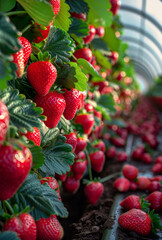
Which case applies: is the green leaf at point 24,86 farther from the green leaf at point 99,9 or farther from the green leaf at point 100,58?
the green leaf at point 100,58

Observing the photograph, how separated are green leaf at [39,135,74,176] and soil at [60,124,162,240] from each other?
0.48 meters

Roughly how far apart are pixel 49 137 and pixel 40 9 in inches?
19.5

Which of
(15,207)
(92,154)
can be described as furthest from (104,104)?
(15,207)

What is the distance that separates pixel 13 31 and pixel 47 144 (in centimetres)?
56

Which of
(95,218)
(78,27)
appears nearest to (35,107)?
(78,27)

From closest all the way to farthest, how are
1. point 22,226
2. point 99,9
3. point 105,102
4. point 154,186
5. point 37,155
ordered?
point 22,226, point 37,155, point 99,9, point 154,186, point 105,102

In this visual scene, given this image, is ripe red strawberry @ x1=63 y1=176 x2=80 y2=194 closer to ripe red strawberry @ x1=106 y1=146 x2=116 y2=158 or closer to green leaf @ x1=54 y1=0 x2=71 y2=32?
green leaf @ x1=54 y1=0 x2=71 y2=32

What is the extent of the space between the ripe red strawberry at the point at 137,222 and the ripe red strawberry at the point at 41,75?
848 mm

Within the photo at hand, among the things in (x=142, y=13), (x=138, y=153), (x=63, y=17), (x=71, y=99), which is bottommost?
(x=138, y=153)

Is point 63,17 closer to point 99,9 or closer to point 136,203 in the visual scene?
point 99,9

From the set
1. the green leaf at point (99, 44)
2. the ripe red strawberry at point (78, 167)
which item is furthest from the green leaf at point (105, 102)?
the ripe red strawberry at point (78, 167)

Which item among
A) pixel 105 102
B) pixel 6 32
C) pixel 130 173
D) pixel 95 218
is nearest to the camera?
pixel 6 32

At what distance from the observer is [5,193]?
0.70m

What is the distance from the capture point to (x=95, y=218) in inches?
61.6
